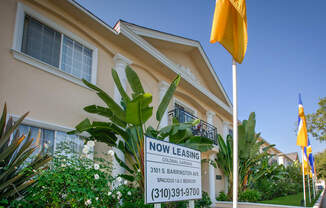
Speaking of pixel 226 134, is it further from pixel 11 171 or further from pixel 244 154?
pixel 11 171

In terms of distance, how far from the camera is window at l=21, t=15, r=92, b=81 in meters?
6.98

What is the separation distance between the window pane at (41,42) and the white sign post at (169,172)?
5010 millimetres

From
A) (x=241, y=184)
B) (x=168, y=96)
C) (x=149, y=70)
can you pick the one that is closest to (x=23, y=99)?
(x=168, y=96)

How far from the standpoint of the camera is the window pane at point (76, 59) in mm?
7873

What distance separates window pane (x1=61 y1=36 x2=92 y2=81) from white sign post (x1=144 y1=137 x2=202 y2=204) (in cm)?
504

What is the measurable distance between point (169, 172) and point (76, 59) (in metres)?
5.68

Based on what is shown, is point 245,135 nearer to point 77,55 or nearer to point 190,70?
point 190,70

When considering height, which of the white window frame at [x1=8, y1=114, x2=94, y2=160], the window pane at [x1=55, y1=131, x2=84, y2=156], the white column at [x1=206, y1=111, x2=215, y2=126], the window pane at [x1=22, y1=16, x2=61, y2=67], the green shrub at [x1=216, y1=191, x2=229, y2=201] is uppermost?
the window pane at [x1=22, y1=16, x2=61, y2=67]

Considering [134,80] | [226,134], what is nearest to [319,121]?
[226,134]

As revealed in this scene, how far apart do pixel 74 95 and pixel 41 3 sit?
2.69 meters

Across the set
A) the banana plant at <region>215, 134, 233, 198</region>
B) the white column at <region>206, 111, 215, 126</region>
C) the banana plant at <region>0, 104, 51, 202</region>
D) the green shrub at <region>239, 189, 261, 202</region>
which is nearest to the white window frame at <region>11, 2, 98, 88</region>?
the banana plant at <region>0, 104, 51, 202</region>

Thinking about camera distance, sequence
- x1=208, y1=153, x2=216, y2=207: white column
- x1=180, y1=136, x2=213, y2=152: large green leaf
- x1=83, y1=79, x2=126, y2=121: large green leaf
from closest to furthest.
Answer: x1=83, y1=79, x2=126, y2=121: large green leaf < x1=180, y1=136, x2=213, y2=152: large green leaf < x1=208, y1=153, x2=216, y2=207: white column

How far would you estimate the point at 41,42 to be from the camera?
7230 mm

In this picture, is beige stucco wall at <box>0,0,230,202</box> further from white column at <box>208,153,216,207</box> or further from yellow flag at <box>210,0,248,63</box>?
white column at <box>208,153,216,207</box>
